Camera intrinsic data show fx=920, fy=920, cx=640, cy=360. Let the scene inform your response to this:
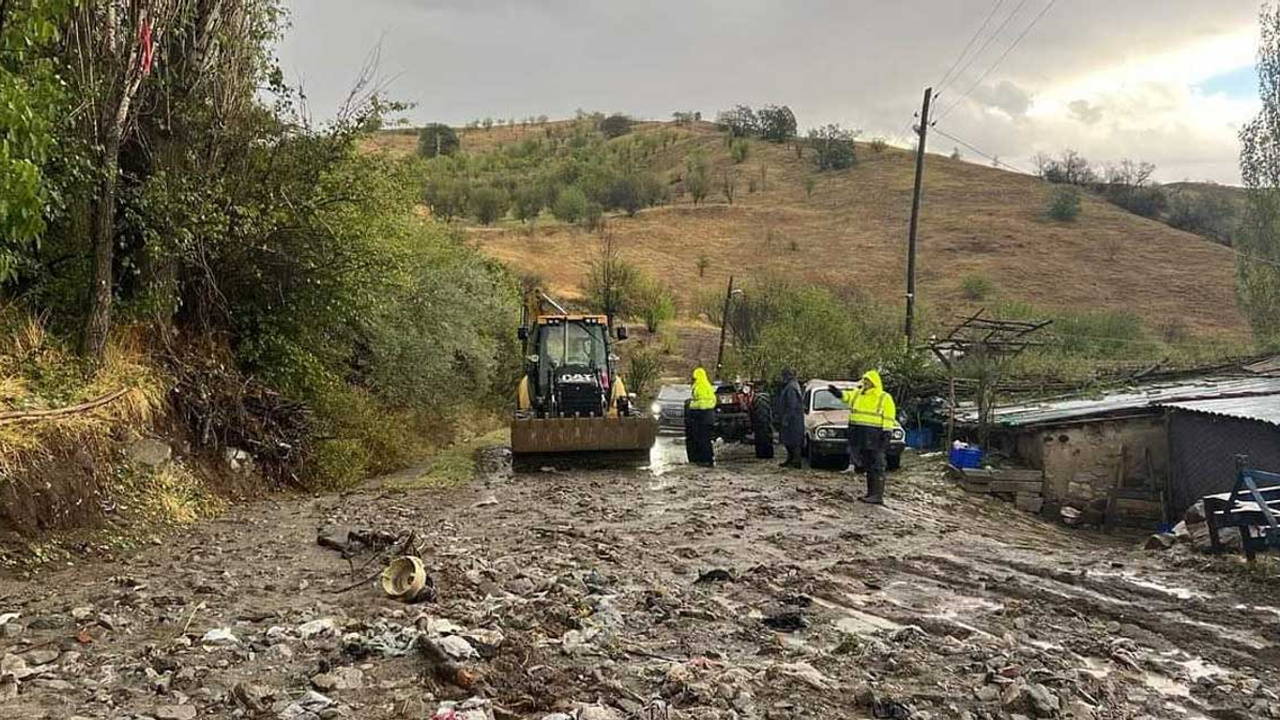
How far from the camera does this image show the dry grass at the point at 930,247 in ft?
167

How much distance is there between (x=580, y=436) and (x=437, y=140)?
3245 inches

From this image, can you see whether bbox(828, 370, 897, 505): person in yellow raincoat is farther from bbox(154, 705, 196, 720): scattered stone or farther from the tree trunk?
bbox(154, 705, 196, 720): scattered stone

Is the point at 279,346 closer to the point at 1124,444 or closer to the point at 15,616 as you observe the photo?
the point at 15,616

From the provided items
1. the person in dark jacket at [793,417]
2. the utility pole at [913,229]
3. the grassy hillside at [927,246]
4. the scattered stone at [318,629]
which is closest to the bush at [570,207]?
the grassy hillside at [927,246]

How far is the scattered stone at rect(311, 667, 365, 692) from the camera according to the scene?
4.98 m

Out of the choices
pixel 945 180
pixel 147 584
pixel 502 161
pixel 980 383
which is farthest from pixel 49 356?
pixel 502 161

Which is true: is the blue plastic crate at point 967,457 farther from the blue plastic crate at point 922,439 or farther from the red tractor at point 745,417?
the red tractor at point 745,417

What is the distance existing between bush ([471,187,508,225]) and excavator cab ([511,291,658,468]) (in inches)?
1855

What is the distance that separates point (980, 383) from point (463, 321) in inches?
417

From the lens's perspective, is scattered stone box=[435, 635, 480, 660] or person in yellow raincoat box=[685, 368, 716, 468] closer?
scattered stone box=[435, 635, 480, 660]

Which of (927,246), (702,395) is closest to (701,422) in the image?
(702,395)

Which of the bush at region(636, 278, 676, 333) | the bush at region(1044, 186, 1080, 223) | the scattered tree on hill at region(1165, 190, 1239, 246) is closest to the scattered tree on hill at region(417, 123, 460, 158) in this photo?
the bush at region(636, 278, 676, 333)

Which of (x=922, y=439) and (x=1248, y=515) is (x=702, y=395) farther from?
(x=1248, y=515)

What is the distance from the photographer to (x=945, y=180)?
78000mm
